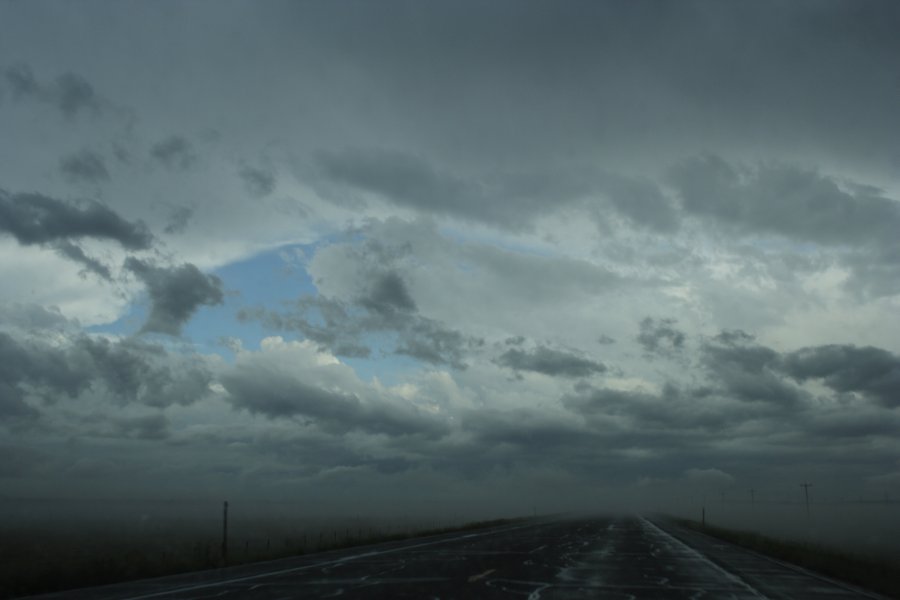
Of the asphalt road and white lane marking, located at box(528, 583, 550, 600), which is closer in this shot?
white lane marking, located at box(528, 583, 550, 600)

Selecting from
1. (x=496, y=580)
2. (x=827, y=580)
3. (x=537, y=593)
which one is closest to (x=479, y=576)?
(x=496, y=580)

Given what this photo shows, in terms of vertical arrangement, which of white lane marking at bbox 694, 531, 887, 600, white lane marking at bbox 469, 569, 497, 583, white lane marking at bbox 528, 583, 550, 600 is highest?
white lane marking at bbox 528, 583, 550, 600

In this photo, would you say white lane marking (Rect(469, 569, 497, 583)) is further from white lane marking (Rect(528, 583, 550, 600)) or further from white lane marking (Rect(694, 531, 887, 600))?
white lane marking (Rect(694, 531, 887, 600))

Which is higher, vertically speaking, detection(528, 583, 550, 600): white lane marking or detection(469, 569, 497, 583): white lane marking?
detection(528, 583, 550, 600): white lane marking

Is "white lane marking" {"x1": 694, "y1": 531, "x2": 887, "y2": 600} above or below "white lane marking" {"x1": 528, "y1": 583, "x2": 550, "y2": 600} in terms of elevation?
below

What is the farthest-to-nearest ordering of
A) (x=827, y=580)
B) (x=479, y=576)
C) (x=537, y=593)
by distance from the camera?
(x=827, y=580), (x=479, y=576), (x=537, y=593)

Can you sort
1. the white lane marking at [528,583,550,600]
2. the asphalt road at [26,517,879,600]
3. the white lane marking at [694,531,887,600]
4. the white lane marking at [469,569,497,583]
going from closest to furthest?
1. the white lane marking at [528,583,550,600]
2. the asphalt road at [26,517,879,600]
3. the white lane marking at [694,531,887,600]
4. the white lane marking at [469,569,497,583]

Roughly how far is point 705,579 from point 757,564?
35.7ft

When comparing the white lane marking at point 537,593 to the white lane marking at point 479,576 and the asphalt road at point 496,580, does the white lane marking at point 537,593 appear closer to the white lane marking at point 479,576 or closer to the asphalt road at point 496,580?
the asphalt road at point 496,580

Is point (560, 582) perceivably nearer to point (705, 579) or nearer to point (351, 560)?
point (705, 579)

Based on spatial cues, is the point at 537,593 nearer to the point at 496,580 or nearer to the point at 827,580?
the point at 496,580

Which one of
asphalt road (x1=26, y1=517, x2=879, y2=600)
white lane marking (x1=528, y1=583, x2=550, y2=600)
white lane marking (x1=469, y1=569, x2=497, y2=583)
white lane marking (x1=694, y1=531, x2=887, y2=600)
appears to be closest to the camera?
white lane marking (x1=528, y1=583, x2=550, y2=600)

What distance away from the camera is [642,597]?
63.0 feet

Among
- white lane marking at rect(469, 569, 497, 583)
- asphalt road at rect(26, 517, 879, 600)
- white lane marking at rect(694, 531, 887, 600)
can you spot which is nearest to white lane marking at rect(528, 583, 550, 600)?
asphalt road at rect(26, 517, 879, 600)
